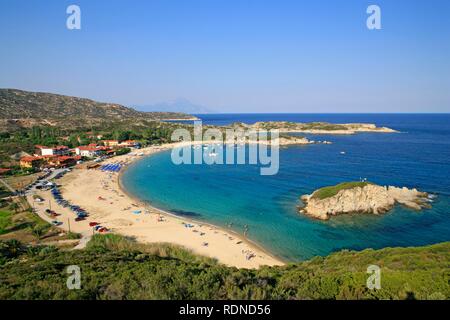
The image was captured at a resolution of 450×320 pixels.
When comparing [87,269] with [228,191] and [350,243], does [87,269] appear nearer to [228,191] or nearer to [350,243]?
[350,243]

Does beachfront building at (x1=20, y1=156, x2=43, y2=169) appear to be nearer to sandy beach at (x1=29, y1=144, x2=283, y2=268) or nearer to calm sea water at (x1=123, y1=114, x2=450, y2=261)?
sandy beach at (x1=29, y1=144, x2=283, y2=268)

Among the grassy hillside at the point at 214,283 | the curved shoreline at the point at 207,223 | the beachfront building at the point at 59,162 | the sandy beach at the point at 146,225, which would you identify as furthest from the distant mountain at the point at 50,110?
the grassy hillside at the point at 214,283

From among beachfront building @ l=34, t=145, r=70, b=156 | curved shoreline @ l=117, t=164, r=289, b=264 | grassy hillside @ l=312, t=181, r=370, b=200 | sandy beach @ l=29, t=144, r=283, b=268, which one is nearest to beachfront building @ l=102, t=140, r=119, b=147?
beachfront building @ l=34, t=145, r=70, b=156

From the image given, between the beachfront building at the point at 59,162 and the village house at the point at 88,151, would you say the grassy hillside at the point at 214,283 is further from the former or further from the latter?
the village house at the point at 88,151

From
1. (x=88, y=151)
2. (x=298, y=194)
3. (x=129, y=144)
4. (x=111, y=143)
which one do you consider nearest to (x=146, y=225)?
(x=298, y=194)

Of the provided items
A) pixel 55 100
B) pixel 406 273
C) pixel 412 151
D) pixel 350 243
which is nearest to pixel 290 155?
pixel 412 151

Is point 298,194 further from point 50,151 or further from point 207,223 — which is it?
point 50,151
